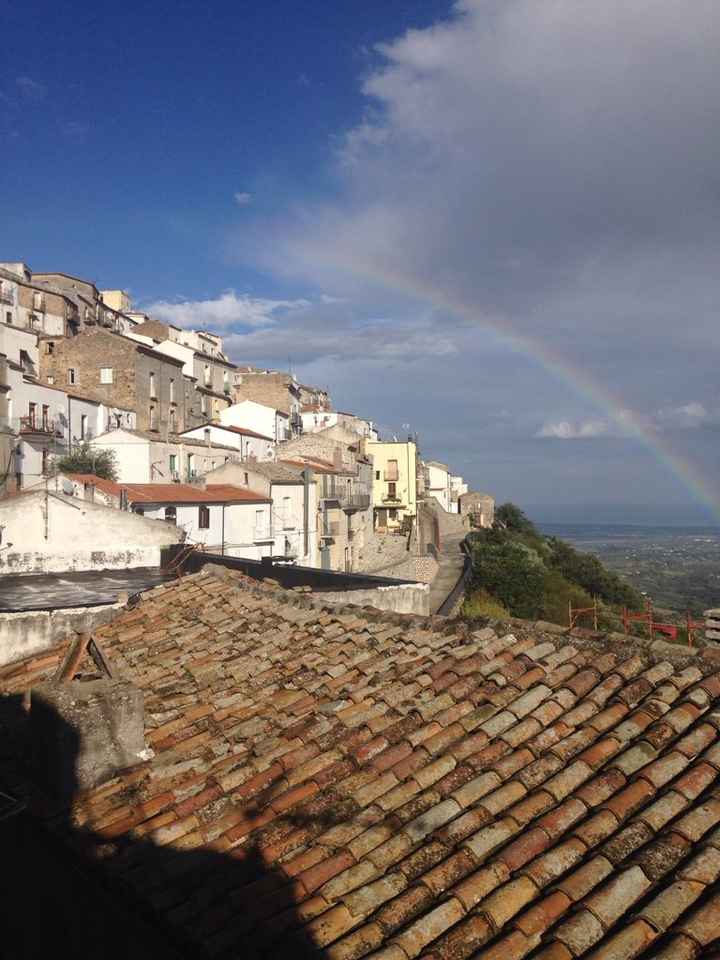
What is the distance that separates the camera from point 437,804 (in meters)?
4.61

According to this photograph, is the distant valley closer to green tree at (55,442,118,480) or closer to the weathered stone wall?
green tree at (55,442,118,480)

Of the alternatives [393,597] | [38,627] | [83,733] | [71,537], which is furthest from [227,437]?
[83,733]

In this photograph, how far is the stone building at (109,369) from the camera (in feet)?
170

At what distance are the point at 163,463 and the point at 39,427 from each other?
7199 mm

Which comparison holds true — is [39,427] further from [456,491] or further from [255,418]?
[456,491]

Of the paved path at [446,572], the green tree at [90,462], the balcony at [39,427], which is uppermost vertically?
the balcony at [39,427]

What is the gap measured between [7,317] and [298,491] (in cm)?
2986

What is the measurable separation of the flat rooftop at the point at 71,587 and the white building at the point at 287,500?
20.9 meters

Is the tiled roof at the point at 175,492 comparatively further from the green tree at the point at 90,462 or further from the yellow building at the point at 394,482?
the yellow building at the point at 394,482

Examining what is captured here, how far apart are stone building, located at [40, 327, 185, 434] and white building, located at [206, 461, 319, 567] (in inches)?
546

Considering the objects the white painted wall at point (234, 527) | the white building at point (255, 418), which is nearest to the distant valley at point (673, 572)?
the white painted wall at point (234, 527)

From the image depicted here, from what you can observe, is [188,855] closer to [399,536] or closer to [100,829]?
[100,829]

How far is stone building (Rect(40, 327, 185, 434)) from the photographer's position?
51688 millimetres

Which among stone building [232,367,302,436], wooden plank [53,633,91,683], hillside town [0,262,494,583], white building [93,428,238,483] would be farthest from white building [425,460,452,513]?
wooden plank [53,633,91,683]
